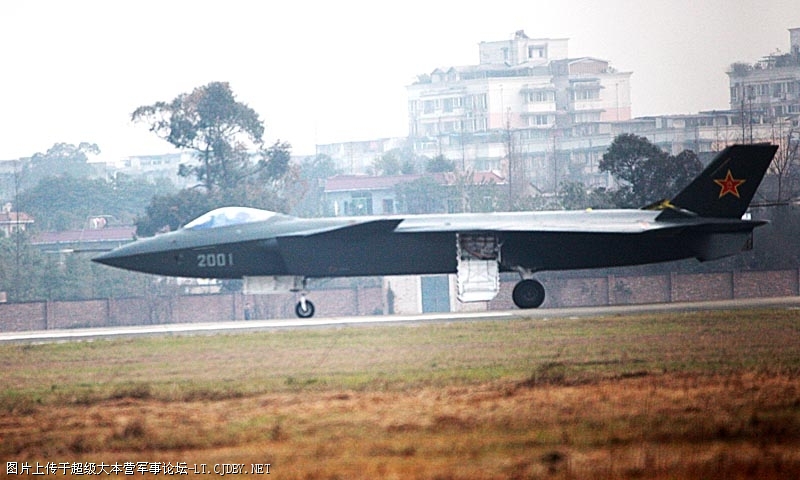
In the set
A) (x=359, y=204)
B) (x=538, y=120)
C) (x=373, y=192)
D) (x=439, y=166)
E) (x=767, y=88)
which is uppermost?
(x=538, y=120)

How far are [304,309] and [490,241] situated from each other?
3.75 metres

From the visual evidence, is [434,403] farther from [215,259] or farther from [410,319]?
[215,259]

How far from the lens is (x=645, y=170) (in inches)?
1372

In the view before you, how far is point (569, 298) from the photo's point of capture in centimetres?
3148

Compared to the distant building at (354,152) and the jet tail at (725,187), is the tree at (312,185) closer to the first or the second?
the distant building at (354,152)

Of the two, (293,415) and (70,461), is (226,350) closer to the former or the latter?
(293,415)

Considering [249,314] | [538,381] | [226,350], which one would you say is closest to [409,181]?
[249,314]

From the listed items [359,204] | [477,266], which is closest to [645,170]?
[359,204]

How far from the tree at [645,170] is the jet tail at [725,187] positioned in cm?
1303

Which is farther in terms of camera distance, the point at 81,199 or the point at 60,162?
the point at 60,162

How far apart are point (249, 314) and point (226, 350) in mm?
16737

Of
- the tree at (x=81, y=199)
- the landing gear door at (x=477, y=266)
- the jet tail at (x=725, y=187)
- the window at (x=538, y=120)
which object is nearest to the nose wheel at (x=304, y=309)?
the landing gear door at (x=477, y=266)

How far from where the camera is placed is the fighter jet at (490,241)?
20266 millimetres

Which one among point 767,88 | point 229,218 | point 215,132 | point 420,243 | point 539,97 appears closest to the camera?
point 420,243
